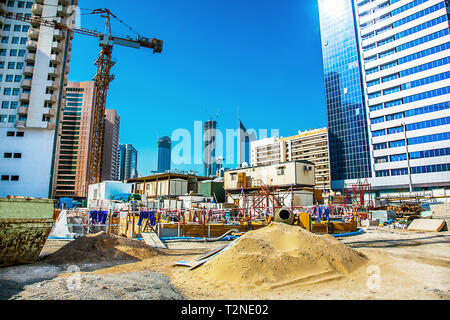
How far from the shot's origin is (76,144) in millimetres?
128750

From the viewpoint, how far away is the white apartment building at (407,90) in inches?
2408

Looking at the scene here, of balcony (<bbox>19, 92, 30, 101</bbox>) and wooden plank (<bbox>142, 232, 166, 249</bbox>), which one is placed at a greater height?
balcony (<bbox>19, 92, 30, 101</bbox>)

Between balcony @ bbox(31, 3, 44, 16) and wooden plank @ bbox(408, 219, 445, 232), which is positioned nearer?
wooden plank @ bbox(408, 219, 445, 232)

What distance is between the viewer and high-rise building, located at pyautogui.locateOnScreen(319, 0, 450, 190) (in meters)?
61.7

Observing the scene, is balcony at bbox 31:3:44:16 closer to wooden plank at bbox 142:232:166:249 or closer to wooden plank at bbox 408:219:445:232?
wooden plank at bbox 142:232:166:249

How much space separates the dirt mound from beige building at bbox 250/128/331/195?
91827mm

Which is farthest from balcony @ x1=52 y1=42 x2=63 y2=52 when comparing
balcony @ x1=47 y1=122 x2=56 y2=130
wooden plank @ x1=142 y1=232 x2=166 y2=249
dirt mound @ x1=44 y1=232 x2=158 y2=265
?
dirt mound @ x1=44 y1=232 x2=158 y2=265

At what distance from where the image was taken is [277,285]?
7172 millimetres

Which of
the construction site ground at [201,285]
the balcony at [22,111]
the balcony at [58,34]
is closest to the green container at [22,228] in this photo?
the construction site ground at [201,285]

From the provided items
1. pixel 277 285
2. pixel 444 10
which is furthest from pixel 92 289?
pixel 444 10

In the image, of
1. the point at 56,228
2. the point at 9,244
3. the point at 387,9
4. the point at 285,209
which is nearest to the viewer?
the point at 9,244

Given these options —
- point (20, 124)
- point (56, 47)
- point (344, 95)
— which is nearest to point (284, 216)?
point (20, 124)
